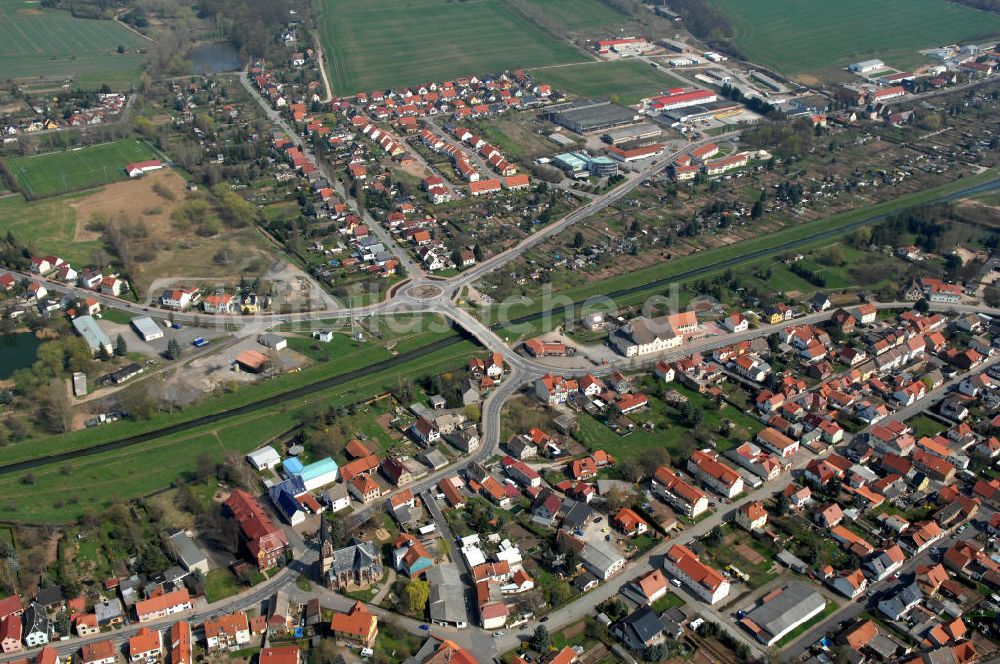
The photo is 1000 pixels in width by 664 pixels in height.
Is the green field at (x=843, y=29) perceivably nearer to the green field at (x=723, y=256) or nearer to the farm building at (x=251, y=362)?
the green field at (x=723, y=256)

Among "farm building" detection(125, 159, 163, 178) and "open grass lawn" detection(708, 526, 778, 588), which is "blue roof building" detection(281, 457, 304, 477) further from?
"farm building" detection(125, 159, 163, 178)

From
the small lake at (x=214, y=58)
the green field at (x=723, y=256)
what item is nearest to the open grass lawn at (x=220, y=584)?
the green field at (x=723, y=256)

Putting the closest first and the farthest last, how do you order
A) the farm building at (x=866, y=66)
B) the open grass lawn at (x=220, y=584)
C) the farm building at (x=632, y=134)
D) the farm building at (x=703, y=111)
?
the open grass lawn at (x=220, y=584) → the farm building at (x=632, y=134) → the farm building at (x=703, y=111) → the farm building at (x=866, y=66)

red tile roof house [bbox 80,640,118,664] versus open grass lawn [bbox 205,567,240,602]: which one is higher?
red tile roof house [bbox 80,640,118,664]

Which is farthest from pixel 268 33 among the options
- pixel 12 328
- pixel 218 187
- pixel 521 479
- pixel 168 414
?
pixel 521 479

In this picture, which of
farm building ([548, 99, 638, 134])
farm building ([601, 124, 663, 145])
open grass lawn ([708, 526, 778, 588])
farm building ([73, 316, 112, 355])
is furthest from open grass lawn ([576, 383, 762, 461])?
farm building ([548, 99, 638, 134])

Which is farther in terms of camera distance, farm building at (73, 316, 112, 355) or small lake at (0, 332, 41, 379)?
farm building at (73, 316, 112, 355)

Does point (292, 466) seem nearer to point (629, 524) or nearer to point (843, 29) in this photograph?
point (629, 524)
